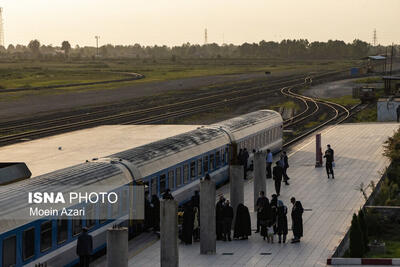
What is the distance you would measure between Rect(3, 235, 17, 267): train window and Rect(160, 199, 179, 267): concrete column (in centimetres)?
368

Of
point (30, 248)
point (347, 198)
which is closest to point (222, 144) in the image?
point (347, 198)

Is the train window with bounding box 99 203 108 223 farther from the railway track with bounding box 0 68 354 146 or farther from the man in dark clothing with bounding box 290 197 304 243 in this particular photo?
the railway track with bounding box 0 68 354 146

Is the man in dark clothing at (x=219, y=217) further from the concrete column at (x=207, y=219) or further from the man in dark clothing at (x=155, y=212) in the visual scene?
the man in dark clothing at (x=155, y=212)

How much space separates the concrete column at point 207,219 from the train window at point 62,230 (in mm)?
3962

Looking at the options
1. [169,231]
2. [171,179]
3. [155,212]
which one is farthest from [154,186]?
[169,231]

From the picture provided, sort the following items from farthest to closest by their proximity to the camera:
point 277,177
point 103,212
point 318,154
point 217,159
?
1. point 318,154
2. point 217,159
3. point 277,177
4. point 103,212

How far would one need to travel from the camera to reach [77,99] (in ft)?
294

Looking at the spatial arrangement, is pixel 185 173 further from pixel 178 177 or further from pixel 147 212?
pixel 147 212

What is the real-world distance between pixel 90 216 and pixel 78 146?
11.3m

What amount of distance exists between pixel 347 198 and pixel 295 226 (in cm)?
768

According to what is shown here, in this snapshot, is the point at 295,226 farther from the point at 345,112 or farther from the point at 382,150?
the point at 345,112

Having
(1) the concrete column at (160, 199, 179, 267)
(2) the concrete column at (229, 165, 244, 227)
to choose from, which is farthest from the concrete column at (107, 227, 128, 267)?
Result: (2) the concrete column at (229, 165, 244, 227)

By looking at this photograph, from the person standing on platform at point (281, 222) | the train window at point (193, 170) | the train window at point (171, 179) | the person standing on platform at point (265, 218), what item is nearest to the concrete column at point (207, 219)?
the person standing on platform at point (265, 218)

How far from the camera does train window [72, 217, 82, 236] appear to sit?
66.8ft
